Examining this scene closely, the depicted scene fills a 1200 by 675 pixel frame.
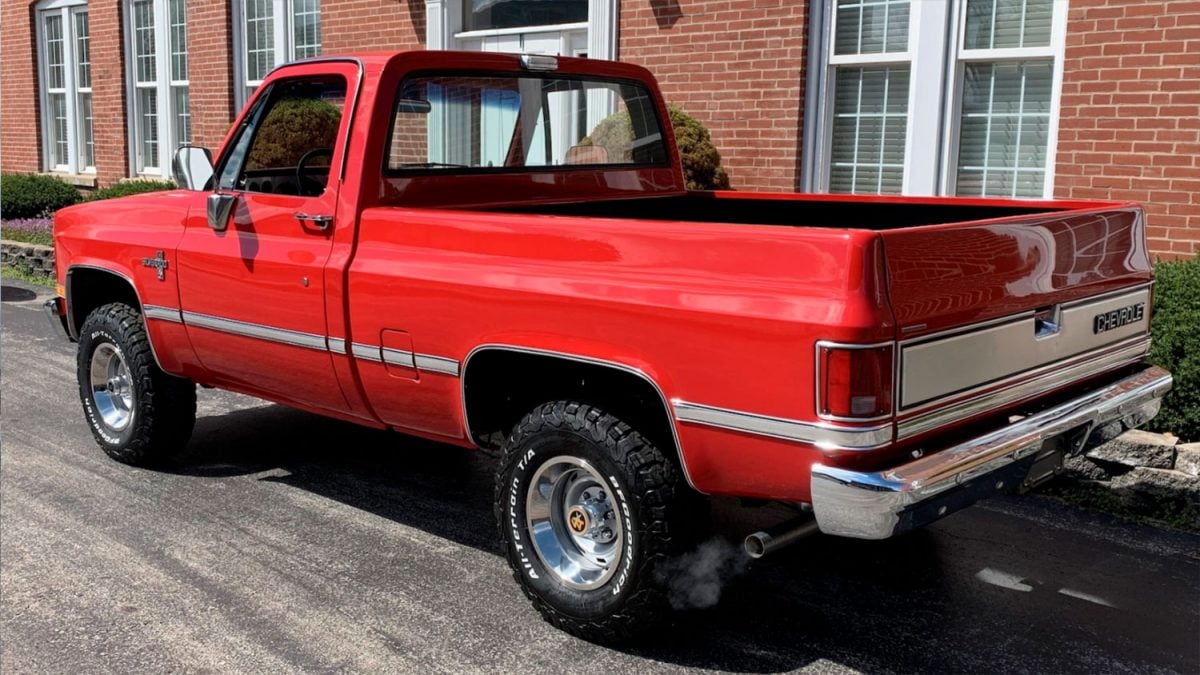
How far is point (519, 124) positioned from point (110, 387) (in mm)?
2720

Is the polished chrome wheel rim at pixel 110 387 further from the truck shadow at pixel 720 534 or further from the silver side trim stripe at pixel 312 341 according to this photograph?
the silver side trim stripe at pixel 312 341

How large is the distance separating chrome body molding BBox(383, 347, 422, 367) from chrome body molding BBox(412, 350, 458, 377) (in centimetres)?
2

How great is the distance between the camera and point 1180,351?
5.73 meters

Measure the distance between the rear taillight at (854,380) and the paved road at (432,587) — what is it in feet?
3.52

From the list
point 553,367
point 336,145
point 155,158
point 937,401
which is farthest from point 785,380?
point 155,158

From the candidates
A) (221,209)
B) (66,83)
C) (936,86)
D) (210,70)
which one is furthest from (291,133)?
(66,83)

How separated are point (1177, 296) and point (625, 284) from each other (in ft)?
11.9

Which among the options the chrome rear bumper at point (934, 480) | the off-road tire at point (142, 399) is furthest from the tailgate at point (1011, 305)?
the off-road tire at point (142, 399)

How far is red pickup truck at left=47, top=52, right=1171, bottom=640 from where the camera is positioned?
10.6ft

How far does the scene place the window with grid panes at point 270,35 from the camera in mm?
13188

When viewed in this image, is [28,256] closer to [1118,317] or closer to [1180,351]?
[1180,351]

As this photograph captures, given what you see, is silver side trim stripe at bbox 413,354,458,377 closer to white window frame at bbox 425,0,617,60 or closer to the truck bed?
the truck bed

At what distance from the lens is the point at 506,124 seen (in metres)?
5.28

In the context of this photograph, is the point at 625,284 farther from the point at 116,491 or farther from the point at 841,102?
the point at 841,102
